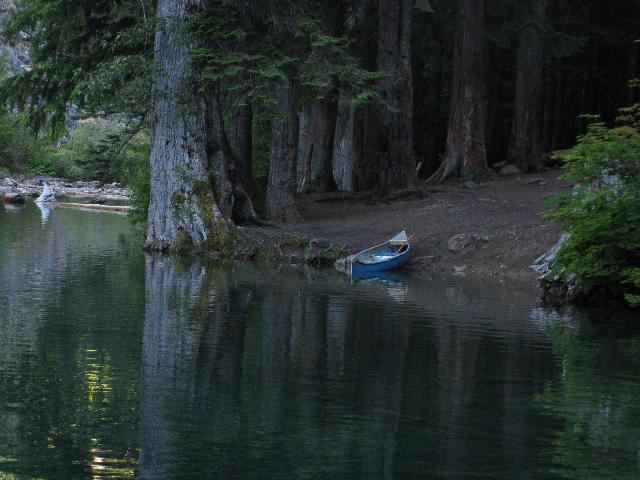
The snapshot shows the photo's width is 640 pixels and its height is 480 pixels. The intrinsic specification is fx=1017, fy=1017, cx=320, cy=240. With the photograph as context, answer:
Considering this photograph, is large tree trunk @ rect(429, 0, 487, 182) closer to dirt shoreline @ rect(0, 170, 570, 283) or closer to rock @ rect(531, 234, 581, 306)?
dirt shoreline @ rect(0, 170, 570, 283)

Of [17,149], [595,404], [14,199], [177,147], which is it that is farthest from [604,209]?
[17,149]

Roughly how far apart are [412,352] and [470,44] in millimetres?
22371

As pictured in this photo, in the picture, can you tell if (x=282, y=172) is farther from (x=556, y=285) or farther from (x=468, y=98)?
(x=556, y=285)

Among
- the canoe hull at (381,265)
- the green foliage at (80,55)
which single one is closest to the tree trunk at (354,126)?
the green foliage at (80,55)

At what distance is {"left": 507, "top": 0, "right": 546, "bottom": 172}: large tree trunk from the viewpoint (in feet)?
107

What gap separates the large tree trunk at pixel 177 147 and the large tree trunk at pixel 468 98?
33.9 feet

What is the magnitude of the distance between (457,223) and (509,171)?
7480 millimetres

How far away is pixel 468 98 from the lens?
107 feet

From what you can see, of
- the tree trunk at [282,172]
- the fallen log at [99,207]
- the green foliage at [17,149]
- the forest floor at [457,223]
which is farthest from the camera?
the green foliage at [17,149]

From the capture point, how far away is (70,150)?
3354 inches

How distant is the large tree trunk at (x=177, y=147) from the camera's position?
24.5 m

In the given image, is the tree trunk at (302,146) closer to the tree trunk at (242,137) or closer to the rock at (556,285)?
the tree trunk at (242,137)

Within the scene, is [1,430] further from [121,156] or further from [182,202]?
[121,156]

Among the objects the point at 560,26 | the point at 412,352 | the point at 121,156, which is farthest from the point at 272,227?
the point at 560,26
